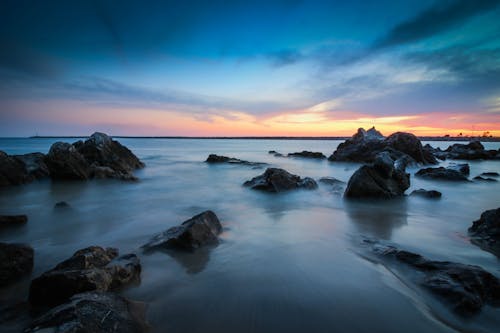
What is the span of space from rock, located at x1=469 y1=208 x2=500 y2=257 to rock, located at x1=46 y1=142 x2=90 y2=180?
560 inches

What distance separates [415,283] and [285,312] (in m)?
1.88

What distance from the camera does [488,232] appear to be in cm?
537

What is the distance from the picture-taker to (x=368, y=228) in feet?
20.5

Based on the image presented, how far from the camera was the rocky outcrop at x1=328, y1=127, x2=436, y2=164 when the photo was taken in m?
24.4

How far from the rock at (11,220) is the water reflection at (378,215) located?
25.4 feet

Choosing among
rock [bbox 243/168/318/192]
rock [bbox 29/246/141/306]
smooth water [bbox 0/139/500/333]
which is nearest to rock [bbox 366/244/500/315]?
smooth water [bbox 0/139/500/333]

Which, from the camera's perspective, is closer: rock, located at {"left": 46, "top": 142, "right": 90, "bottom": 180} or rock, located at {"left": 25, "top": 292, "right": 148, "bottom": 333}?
rock, located at {"left": 25, "top": 292, "right": 148, "bottom": 333}

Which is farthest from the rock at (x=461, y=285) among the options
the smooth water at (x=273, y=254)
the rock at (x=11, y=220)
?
the rock at (x=11, y=220)

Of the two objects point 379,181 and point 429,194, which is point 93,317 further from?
point 429,194

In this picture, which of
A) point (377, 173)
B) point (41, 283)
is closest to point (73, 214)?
point (41, 283)

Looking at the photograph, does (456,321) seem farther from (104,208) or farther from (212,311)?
(104,208)

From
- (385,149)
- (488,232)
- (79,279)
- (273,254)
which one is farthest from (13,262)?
(385,149)

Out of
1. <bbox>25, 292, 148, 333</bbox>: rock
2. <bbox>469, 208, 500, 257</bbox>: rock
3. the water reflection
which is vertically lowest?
the water reflection

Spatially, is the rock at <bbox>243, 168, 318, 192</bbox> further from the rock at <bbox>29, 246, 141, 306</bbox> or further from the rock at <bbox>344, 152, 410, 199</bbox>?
the rock at <bbox>29, 246, 141, 306</bbox>
